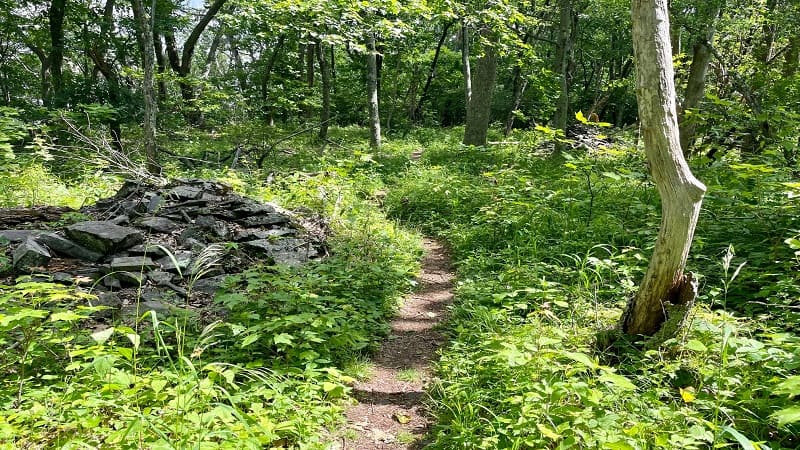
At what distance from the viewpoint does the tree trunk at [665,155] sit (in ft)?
9.93

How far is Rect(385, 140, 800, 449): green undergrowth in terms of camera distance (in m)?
2.45

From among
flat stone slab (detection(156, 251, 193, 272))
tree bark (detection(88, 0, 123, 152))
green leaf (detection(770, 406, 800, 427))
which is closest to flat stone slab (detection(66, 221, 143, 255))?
flat stone slab (detection(156, 251, 193, 272))

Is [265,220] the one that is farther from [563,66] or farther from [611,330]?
[563,66]

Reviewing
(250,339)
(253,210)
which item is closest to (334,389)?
(250,339)

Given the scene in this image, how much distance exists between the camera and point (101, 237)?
534 cm

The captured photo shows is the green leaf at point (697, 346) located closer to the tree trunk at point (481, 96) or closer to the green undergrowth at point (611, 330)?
the green undergrowth at point (611, 330)

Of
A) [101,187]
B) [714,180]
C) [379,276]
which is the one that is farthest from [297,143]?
[714,180]

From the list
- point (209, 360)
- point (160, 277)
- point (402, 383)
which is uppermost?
point (160, 277)

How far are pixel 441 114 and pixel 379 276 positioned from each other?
75.8 feet

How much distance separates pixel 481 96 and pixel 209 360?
1106 cm

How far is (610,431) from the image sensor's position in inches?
92.4

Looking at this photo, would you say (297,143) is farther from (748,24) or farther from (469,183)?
(748,24)

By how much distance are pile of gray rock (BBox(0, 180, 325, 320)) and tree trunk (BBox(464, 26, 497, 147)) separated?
757cm

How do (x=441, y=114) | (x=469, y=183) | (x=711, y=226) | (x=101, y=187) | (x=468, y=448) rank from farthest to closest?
(x=441, y=114) < (x=469, y=183) < (x=101, y=187) < (x=711, y=226) < (x=468, y=448)
